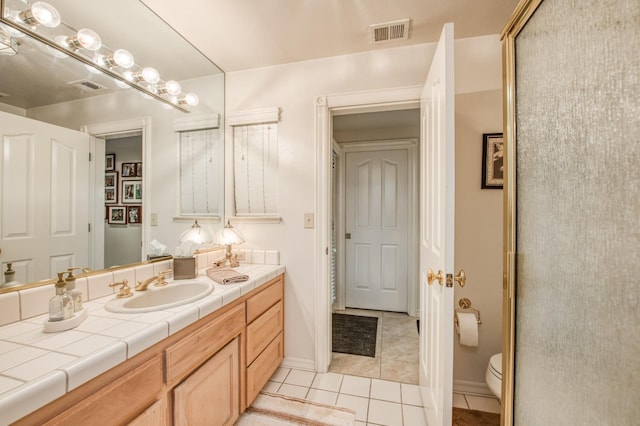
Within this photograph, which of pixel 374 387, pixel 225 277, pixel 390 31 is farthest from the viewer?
pixel 374 387

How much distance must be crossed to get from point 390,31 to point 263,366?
232 cm

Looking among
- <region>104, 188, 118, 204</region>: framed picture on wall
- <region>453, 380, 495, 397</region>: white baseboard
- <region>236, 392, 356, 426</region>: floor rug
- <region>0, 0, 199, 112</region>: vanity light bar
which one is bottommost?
<region>236, 392, 356, 426</region>: floor rug

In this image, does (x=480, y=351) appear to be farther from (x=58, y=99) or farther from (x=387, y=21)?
(x=58, y=99)

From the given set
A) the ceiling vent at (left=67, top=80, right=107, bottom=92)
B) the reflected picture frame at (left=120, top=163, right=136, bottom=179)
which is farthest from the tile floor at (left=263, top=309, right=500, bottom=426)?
the ceiling vent at (left=67, top=80, right=107, bottom=92)

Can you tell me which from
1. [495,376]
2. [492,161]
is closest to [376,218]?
[492,161]

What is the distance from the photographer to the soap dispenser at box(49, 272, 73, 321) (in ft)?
2.79

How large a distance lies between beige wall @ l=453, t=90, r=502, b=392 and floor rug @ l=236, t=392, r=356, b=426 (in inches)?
33.4

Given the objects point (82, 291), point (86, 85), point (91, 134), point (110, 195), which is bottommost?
point (82, 291)

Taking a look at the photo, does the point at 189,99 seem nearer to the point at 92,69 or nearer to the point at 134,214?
the point at 92,69

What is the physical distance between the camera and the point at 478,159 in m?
1.66

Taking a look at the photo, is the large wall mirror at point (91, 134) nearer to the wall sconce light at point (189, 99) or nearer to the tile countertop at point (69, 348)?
the wall sconce light at point (189, 99)

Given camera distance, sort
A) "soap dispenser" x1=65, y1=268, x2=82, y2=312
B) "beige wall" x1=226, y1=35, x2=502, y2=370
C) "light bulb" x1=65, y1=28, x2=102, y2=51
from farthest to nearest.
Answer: "beige wall" x1=226, y1=35, x2=502, y2=370 < "light bulb" x1=65, y1=28, x2=102, y2=51 < "soap dispenser" x1=65, y1=268, x2=82, y2=312

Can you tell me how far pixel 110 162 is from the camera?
4.29ft

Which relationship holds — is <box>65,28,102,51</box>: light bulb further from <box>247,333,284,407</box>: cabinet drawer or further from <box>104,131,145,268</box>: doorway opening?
<box>247,333,284,407</box>: cabinet drawer
